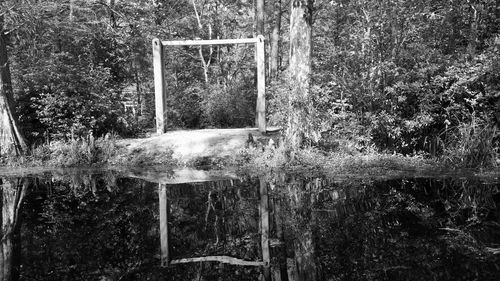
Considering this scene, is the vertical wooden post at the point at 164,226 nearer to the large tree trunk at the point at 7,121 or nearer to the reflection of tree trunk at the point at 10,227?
the reflection of tree trunk at the point at 10,227

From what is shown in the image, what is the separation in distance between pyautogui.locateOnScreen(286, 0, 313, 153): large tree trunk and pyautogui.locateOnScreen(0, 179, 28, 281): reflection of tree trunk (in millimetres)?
5694

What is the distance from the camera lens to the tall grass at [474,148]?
26.2 ft

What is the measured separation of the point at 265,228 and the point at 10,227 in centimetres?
313

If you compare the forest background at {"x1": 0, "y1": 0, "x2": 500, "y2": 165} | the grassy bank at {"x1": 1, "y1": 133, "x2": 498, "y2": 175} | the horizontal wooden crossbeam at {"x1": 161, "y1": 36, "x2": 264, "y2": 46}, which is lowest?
Result: the grassy bank at {"x1": 1, "y1": 133, "x2": 498, "y2": 175}

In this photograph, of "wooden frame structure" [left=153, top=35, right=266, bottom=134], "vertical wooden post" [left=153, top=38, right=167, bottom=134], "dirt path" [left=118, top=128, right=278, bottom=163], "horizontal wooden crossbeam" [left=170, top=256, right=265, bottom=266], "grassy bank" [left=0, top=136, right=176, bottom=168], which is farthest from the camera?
"vertical wooden post" [left=153, top=38, right=167, bottom=134]

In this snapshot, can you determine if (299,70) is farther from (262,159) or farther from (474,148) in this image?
(474,148)

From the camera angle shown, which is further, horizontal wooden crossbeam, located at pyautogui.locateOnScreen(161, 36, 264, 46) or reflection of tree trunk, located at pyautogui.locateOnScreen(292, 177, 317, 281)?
horizontal wooden crossbeam, located at pyautogui.locateOnScreen(161, 36, 264, 46)

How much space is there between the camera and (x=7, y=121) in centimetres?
1068

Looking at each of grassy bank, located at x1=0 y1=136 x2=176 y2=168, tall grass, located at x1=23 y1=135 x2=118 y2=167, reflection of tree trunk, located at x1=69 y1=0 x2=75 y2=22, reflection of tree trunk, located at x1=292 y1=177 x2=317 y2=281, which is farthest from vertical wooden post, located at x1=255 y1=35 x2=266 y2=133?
reflection of tree trunk, located at x1=69 y1=0 x2=75 y2=22

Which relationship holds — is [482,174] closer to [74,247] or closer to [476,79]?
[476,79]

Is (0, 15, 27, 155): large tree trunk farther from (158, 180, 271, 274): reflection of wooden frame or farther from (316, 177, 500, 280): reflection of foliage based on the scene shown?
(316, 177, 500, 280): reflection of foliage

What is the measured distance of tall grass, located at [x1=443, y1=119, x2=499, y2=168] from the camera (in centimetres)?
798

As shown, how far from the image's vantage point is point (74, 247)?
4234 millimetres

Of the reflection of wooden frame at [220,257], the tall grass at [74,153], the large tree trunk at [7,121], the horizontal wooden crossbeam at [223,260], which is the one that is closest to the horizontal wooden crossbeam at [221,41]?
the tall grass at [74,153]
